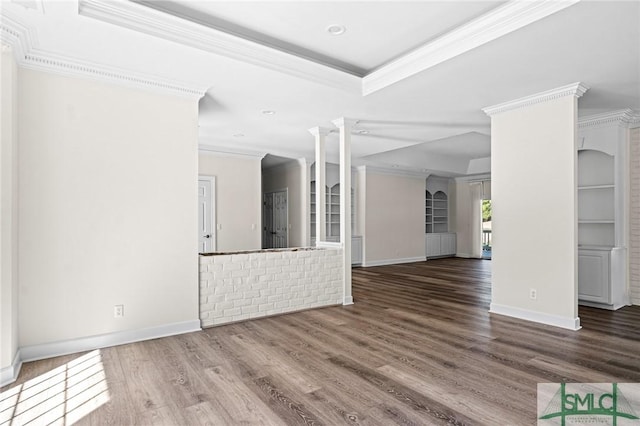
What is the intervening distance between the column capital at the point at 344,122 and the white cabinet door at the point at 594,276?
3624 millimetres

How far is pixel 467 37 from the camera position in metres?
3.09

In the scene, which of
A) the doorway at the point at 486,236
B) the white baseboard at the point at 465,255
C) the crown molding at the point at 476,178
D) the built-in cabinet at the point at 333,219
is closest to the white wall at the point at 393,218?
the built-in cabinet at the point at 333,219

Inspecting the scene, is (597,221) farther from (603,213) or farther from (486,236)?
(486,236)

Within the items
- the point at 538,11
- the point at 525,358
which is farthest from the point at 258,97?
the point at 525,358

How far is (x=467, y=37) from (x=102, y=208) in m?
3.55

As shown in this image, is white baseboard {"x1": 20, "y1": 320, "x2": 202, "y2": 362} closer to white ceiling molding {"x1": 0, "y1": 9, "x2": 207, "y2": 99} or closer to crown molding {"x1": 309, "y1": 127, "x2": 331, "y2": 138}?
white ceiling molding {"x1": 0, "y1": 9, "x2": 207, "y2": 99}

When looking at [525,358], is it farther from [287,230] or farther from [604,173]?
[287,230]

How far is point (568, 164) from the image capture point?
13.2 feet

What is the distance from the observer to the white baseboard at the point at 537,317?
3996 millimetres

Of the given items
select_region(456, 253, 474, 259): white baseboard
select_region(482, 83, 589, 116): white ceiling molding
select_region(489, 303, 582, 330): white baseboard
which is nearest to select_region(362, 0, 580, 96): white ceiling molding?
select_region(482, 83, 589, 116): white ceiling molding

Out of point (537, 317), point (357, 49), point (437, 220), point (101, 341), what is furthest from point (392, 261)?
point (101, 341)

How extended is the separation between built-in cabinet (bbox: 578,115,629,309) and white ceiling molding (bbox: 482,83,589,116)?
4.88 feet

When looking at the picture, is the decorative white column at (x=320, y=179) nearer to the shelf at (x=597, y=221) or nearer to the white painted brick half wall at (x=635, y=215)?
the shelf at (x=597, y=221)

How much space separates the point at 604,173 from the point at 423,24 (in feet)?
13.5
